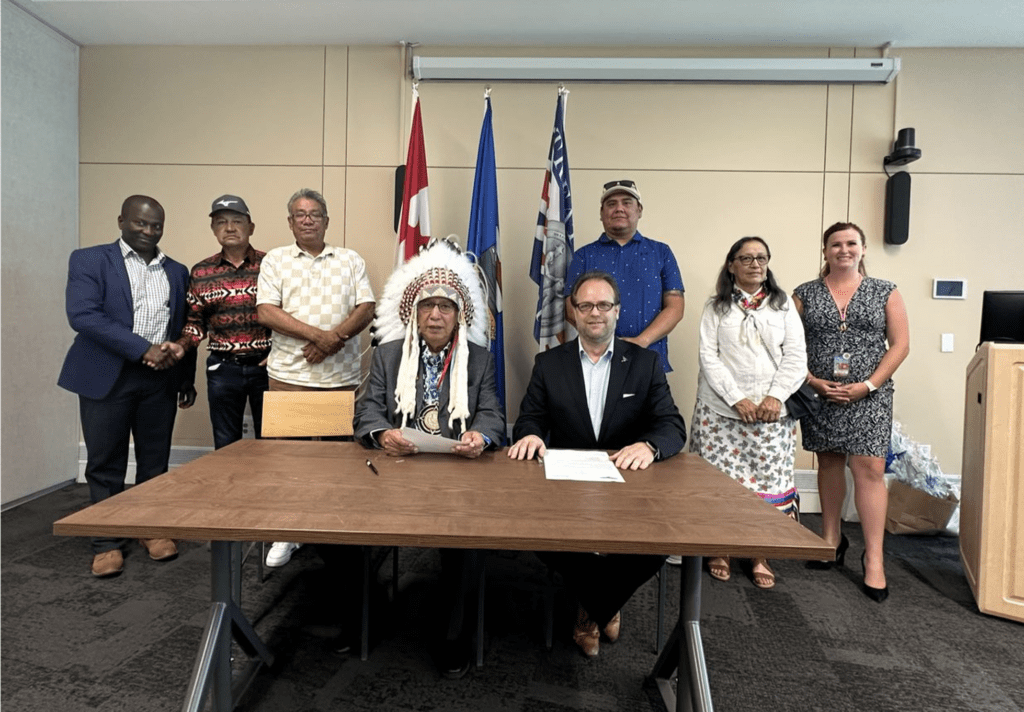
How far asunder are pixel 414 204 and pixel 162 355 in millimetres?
1664

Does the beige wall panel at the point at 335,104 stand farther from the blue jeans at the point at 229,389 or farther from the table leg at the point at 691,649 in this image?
the table leg at the point at 691,649

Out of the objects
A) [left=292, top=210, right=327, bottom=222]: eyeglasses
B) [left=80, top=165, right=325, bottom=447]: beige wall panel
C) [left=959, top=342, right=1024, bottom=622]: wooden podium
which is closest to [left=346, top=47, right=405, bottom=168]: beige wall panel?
[left=80, top=165, right=325, bottom=447]: beige wall panel

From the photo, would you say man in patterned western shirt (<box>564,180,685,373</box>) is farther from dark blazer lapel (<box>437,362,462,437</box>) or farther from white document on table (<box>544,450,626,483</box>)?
white document on table (<box>544,450,626,483</box>)

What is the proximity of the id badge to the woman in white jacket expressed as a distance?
254 mm

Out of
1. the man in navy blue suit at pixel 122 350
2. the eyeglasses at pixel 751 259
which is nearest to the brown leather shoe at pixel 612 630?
the eyeglasses at pixel 751 259

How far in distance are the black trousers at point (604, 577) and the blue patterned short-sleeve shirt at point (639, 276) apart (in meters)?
1.31

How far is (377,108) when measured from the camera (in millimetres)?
3607

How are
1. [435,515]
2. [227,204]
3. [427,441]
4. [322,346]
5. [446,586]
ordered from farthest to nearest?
[227,204]
[322,346]
[446,586]
[427,441]
[435,515]

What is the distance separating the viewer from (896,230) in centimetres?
341

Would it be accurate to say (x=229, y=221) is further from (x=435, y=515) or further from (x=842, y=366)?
(x=842, y=366)

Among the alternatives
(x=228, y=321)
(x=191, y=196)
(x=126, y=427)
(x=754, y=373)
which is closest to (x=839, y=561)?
(x=754, y=373)

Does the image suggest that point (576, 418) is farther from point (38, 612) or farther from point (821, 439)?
point (38, 612)

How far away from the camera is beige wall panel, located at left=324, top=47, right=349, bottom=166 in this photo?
11.8 ft

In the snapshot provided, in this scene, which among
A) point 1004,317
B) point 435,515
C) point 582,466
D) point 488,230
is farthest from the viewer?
point 488,230
